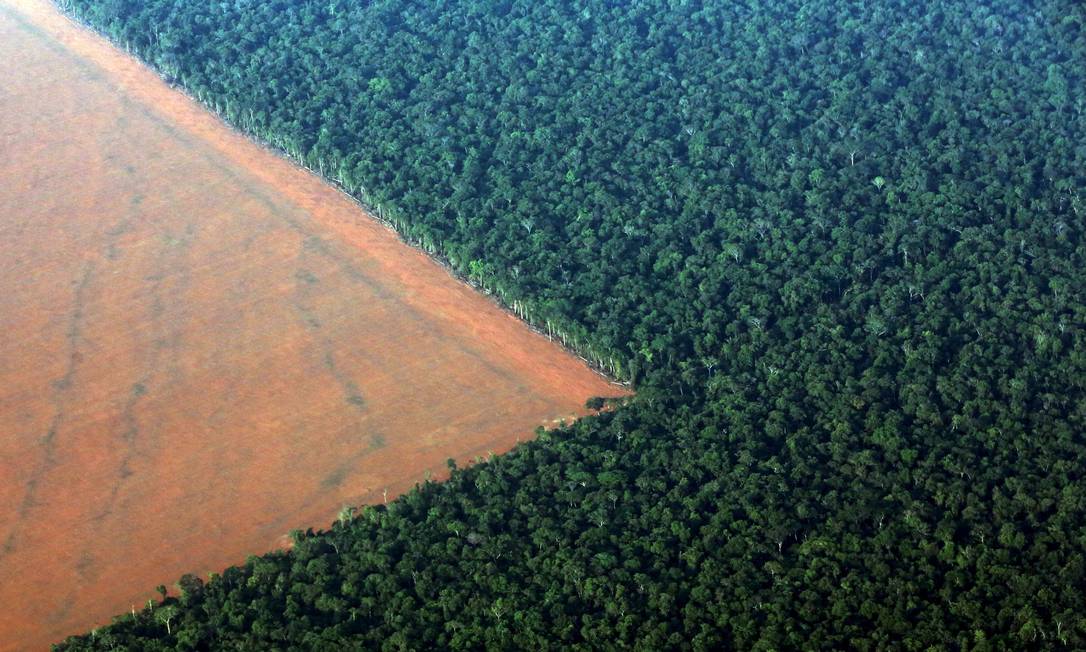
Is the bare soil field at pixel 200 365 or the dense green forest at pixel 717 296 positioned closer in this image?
the dense green forest at pixel 717 296

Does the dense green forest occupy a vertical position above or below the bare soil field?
above

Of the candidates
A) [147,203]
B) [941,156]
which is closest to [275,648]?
[147,203]

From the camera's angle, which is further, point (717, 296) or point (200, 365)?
point (717, 296)

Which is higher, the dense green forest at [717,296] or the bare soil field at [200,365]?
the dense green forest at [717,296]

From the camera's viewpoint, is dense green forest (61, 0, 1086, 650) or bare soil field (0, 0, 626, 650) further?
bare soil field (0, 0, 626, 650)
